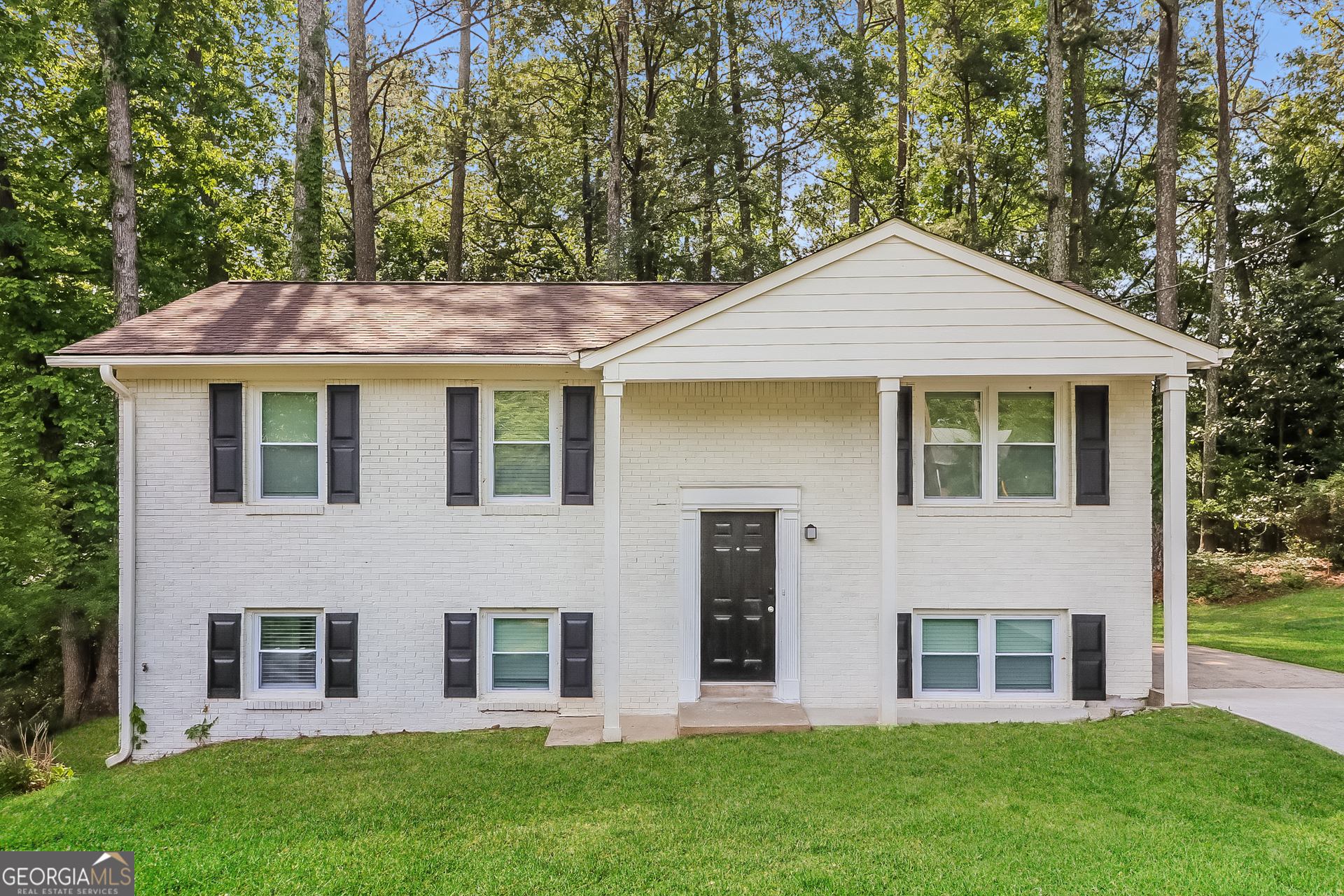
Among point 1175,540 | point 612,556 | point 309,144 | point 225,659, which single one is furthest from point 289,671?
point 309,144

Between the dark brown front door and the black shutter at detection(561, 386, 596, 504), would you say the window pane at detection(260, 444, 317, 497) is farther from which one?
the dark brown front door

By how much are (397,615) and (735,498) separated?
4.07 metres

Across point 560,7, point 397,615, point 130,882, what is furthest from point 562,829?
point 560,7

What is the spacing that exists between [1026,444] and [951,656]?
2.57 meters

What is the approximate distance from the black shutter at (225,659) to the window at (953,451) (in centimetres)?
802

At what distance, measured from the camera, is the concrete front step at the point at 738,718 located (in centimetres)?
727

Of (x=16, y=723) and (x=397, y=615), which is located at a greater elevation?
(x=397, y=615)

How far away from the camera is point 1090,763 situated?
623 centimetres

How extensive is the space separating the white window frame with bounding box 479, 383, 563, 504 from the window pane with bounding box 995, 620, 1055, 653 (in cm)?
532

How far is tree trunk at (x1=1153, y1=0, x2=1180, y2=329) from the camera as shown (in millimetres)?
15172

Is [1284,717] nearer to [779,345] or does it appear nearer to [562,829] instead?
[779,345]

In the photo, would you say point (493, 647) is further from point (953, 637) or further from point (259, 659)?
point (953, 637)

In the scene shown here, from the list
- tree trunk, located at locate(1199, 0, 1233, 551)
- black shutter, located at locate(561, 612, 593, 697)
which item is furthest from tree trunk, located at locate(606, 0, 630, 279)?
tree trunk, located at locate(1199, 0, 1233, 551)

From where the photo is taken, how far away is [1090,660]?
312 inches
